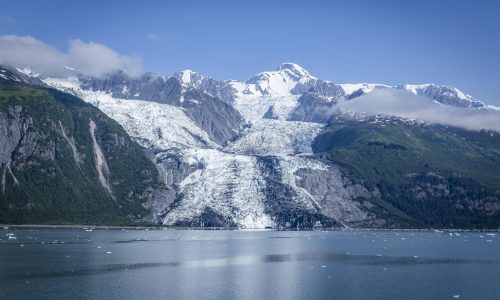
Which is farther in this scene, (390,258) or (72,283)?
(390,258)

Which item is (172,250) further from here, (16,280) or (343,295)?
(343,295)

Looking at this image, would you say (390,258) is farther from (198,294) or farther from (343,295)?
(198,294)

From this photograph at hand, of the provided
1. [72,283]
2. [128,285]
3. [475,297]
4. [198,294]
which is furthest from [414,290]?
[72,283]

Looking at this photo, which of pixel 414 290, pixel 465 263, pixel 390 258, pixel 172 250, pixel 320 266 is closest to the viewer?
pixel 414 290

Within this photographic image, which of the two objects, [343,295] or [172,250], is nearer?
[343,295]

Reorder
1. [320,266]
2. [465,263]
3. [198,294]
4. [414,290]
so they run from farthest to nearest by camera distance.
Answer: [465,263]
[320,266]
[414,290]
[198,294]

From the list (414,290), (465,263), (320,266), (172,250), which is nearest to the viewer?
(414,290)

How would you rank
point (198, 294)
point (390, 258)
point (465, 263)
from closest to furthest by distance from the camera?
point (198, 294)
point (465, 263)
point (390, 258)

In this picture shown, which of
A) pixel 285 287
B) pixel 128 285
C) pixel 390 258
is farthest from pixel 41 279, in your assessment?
pixel 390 258
